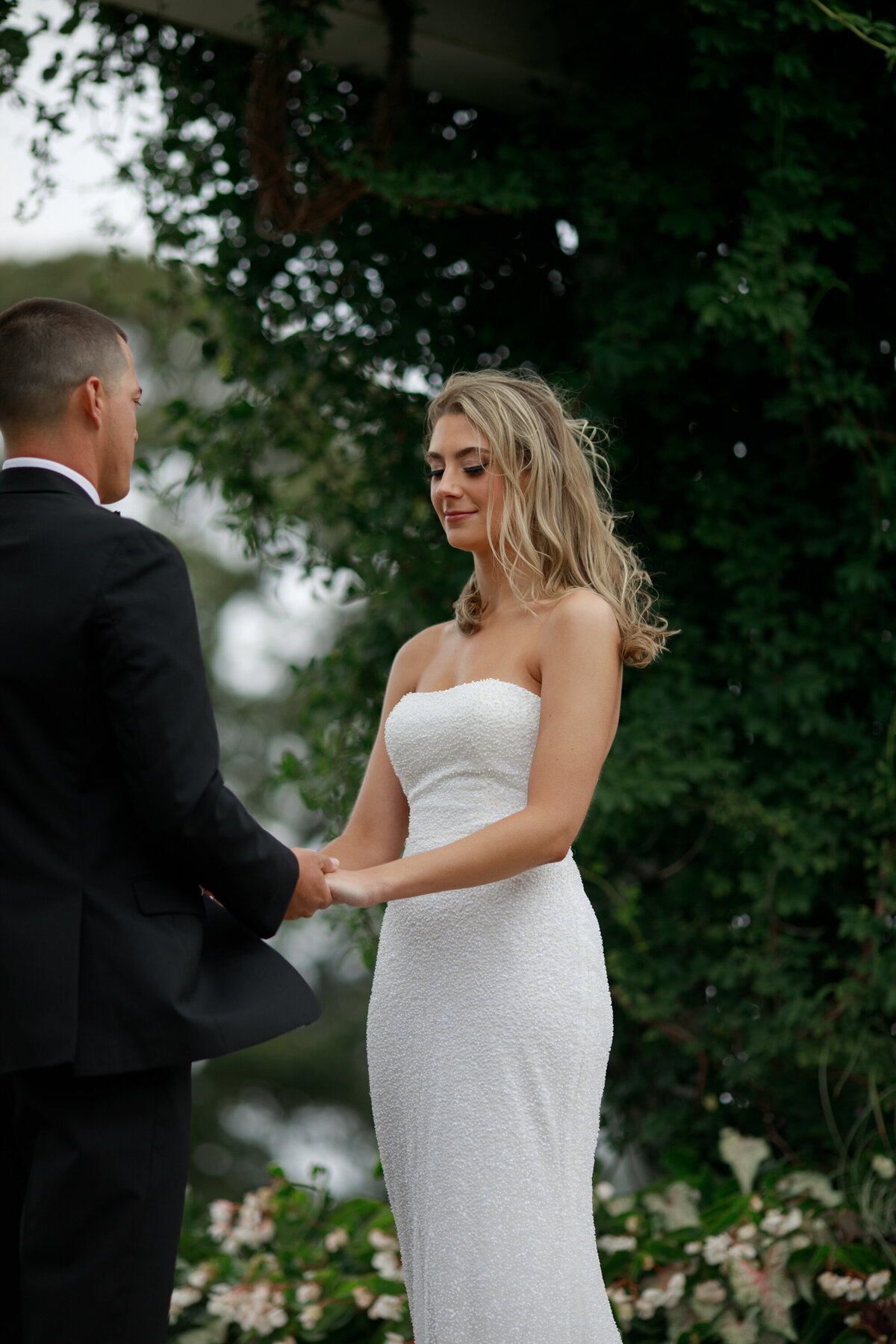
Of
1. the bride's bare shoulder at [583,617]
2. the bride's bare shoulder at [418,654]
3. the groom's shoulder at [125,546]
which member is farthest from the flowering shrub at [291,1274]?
the groom's shoulder at [125,546]

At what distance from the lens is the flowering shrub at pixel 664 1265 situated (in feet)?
10.1

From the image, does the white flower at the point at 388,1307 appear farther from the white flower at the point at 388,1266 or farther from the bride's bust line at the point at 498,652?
the bride's bust line at the point at 498,652

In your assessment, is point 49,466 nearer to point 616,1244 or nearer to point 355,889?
point 355,889

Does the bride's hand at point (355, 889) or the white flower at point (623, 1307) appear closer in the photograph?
the bride's hand at point (355, 889)

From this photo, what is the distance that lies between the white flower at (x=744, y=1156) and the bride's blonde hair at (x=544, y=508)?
168 cm

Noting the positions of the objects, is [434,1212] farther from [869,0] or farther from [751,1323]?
[869,0]

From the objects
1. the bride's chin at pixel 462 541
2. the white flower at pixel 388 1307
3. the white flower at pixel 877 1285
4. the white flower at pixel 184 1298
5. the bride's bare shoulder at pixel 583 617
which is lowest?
the white flower at pixel 184 1298

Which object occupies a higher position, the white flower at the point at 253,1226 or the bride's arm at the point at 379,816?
the bride's arm at the point at 379,816

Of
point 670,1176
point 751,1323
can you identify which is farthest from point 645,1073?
point 751,1323

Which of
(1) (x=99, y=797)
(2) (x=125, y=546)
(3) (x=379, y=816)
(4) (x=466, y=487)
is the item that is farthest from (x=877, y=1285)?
(2) (x=125, y=546)

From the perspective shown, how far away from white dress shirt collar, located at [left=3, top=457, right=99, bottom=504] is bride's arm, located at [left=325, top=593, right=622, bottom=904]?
812 millimetres

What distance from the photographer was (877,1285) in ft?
9.90

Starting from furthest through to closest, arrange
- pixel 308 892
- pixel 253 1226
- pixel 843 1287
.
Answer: pixel 253 1226 → pixel 843 1287 → pixel 308 892

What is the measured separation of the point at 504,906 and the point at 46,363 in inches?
49.5
